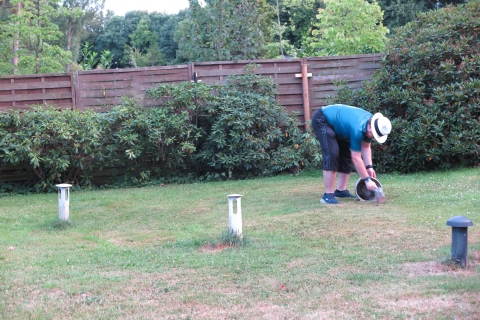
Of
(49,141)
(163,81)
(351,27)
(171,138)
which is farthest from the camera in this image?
(351,27)

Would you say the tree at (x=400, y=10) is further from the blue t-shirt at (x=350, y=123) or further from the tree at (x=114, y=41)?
the tree at (x=114, y=41)

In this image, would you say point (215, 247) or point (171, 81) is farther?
point (171, 81)

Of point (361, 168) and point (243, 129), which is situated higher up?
point (243, 129)

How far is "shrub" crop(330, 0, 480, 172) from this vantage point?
428 inches

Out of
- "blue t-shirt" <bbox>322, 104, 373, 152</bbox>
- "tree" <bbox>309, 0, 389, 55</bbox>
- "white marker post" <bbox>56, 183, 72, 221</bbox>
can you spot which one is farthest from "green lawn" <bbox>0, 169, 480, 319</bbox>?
"tree" <bbox>309, 0, 389, 55</bbox>

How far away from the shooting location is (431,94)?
37.1ft

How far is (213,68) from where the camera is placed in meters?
12.8

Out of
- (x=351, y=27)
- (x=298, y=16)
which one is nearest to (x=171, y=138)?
(x=351, y=27)

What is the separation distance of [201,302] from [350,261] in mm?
1687

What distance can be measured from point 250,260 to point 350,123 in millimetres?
3468

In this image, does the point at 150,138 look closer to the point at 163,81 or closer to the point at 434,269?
the point at 163,81

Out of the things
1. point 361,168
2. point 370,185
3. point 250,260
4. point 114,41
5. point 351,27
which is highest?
point 114,41

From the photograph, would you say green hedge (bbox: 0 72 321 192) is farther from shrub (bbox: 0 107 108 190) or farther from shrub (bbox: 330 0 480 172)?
shrub (bbox: 330 0 480 172)

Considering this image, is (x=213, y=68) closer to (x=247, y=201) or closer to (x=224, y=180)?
(x=224, y=180)
